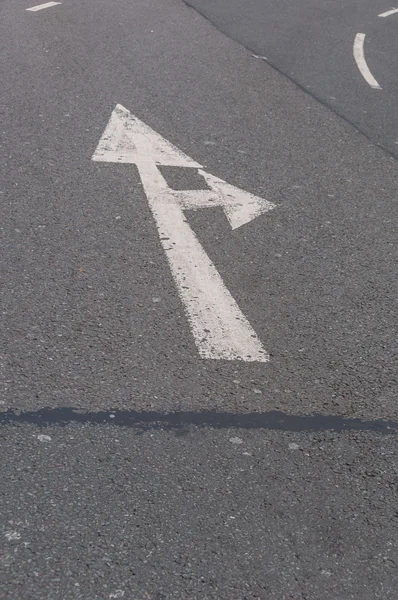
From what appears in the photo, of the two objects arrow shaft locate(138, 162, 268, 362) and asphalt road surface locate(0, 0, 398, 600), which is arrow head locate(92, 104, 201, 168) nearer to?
asphalt road surface locate(0, 0, 398, 600)

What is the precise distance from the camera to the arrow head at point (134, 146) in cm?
727

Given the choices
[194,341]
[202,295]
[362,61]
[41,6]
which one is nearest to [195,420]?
[194,341]

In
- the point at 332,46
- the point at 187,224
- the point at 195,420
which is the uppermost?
the point at 195,420

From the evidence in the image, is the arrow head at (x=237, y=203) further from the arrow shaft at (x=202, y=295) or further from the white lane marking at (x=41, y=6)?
the white lane marking at (x=41, y=6)

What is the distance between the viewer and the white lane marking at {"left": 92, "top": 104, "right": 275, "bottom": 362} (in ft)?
15.7

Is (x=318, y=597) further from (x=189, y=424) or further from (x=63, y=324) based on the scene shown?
(x=63, y=324)

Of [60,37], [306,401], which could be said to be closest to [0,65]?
[60,37]

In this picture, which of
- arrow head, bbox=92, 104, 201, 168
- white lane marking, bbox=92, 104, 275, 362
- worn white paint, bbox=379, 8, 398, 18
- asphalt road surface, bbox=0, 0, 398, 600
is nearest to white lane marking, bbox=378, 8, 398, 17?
worn white paint, bbox=379, 8, 398, 18

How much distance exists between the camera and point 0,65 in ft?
31.4

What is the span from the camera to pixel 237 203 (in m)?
6.60

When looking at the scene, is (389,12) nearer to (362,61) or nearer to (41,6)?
(362,61)

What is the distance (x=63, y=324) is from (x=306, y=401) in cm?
135

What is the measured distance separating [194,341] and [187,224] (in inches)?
63.2

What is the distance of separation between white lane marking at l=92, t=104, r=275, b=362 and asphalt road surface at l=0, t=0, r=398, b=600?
19 millimetres
